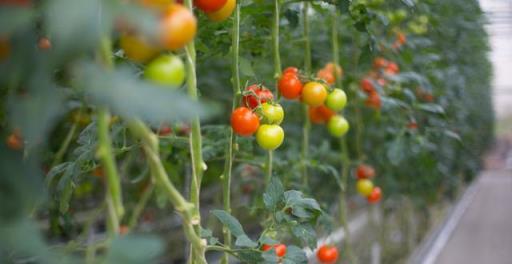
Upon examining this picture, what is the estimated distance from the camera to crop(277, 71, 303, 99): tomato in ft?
3.03

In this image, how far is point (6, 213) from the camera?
13.7 inches

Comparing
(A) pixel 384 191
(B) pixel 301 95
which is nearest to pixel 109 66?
(B) pixel 301 95

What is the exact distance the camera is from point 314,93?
0.93 m

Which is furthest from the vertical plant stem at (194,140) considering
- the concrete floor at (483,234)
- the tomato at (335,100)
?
the concrete floor at (483,234)

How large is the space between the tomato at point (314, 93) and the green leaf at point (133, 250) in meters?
0.61

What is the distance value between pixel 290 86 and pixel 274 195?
244mm

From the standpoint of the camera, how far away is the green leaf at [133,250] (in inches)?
13.5

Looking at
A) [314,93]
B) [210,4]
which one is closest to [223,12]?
[210,4]

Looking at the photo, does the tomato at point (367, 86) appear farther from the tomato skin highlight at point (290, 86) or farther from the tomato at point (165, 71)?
the tomato at point (165, 71)

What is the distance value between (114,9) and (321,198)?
1.81 metres

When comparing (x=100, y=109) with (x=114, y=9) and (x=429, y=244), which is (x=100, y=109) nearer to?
(x=114, y=9)

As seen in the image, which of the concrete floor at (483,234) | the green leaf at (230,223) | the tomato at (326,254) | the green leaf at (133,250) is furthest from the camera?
the concrete floor at (483,234)

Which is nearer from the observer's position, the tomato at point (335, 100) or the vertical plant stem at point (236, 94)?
the vertical plant stem at point (236, 94)

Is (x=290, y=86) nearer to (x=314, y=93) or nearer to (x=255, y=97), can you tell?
(x=314, y=93)
